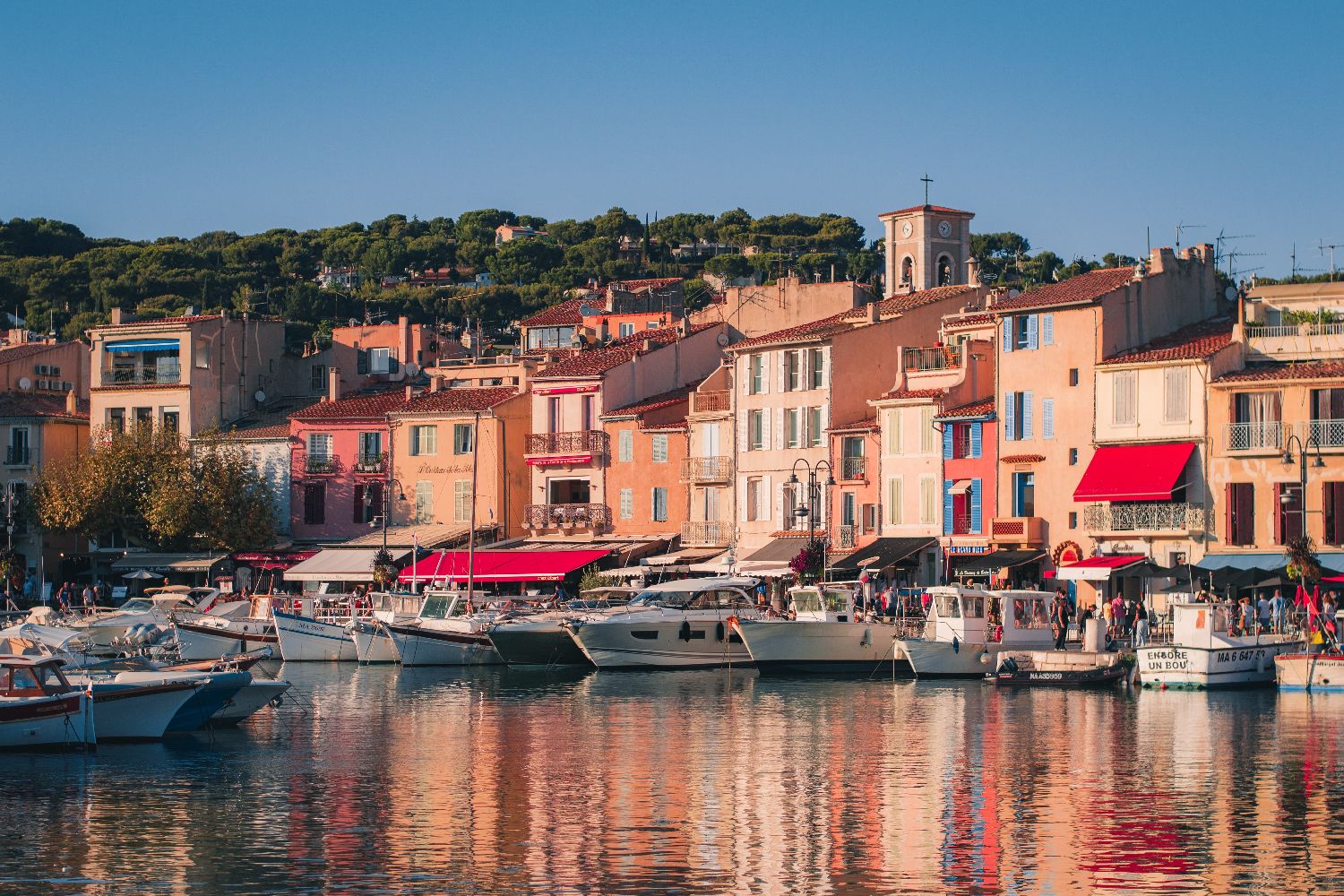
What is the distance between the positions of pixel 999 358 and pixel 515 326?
212 ft

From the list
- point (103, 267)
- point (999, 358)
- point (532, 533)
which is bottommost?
point (532, 533)

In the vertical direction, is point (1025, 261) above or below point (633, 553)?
above

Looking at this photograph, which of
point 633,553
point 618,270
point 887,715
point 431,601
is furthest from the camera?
point 618,270

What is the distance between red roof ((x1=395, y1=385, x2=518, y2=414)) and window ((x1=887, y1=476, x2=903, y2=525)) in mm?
20572

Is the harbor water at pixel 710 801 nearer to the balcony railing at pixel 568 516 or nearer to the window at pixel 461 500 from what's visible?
the balcony railing at pixel 568 516

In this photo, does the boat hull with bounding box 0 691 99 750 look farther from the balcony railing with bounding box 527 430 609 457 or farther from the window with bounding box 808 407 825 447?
the balcony railing with bounding box 527 430 609 457

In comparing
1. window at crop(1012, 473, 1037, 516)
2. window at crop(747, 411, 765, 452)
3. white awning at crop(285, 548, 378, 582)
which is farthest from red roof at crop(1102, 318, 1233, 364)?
white awning at crop(285, 548, 378, 582)

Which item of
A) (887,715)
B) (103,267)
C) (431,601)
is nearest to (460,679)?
(431,601)

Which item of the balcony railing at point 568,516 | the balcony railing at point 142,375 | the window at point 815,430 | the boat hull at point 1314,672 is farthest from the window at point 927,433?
the balcony railing at point 142,375

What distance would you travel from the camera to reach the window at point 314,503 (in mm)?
93875

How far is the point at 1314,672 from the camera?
180 ft

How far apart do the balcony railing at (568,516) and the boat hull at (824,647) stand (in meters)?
23.6

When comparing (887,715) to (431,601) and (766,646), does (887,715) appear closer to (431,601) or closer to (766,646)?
(766,646)

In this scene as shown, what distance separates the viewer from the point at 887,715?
166ft
